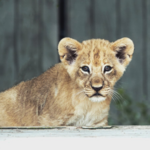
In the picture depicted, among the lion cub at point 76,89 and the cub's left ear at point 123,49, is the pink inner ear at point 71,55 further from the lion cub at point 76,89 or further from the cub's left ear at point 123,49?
the cub's left ear at point 123,49

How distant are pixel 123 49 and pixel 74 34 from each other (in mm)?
1944

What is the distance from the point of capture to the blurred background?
14.9 ft

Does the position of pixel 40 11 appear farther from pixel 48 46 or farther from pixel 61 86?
pixel 61 86

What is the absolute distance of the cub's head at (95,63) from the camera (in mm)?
2582

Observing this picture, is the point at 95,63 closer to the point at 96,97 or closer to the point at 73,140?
the point at 96,97

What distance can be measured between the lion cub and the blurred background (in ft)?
4.89

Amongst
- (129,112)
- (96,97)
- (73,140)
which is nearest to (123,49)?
(96,97)

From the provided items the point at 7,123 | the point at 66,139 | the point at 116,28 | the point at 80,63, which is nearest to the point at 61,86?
the point at 80,63

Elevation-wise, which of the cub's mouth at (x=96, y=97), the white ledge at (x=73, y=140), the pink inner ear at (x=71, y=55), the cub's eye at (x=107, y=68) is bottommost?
the white ledge at (x=73, y=140)

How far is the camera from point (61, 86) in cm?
286

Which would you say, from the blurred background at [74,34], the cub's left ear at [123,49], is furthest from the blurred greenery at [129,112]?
the cub's left ear at [123,49]

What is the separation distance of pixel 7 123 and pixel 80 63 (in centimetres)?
73

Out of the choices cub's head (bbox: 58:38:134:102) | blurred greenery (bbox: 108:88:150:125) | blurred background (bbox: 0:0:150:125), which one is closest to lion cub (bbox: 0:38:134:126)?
cub's head (bbox: 58:38:134:102)

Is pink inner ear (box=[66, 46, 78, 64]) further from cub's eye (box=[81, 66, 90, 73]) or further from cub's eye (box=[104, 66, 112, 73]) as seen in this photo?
cub's eye (box=[104, 66, 112, 73])
